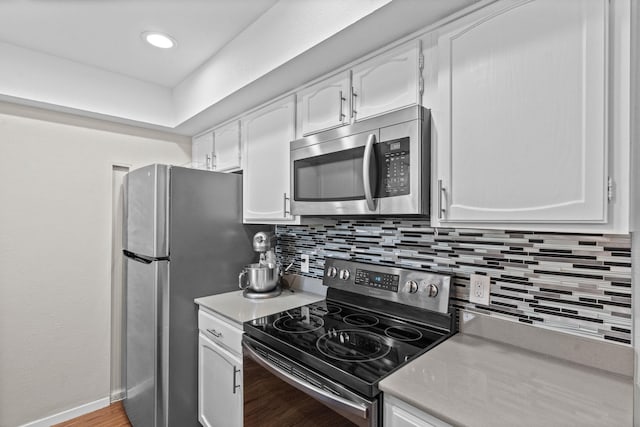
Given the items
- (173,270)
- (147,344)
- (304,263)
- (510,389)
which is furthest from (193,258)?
(510,389)

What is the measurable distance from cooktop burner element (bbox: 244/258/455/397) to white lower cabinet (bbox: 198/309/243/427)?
226 millimetres

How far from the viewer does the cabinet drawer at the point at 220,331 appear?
1620mm

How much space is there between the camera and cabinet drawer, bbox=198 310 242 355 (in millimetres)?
1620

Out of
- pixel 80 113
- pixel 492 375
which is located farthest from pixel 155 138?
pixel 492 375

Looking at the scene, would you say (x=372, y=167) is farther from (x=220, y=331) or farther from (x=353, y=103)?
(x=220, y=331)

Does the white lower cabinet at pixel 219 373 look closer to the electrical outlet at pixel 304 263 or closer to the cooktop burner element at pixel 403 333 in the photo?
the electrical outlet at pixel 304 263

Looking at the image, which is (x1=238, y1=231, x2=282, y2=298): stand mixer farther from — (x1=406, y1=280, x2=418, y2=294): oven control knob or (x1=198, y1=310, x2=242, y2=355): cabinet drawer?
(x1=406, y1=280, x2=418, y2=294): oven control knob

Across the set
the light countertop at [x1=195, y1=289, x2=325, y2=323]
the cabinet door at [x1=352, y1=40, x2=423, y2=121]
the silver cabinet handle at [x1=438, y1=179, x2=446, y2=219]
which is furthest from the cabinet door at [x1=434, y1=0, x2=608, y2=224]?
the light countertop at [x1=195, y1=289, x2=325, y2=323]

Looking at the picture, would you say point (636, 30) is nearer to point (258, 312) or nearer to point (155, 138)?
point (258, 312)

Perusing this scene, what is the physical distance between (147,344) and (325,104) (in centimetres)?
175

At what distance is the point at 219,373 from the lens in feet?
5.71

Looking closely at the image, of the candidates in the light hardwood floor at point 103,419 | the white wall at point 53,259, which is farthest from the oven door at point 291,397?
the white wall at point 53,259

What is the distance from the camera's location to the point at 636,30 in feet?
2.47

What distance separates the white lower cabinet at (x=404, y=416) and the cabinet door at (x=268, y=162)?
3.54 ft
